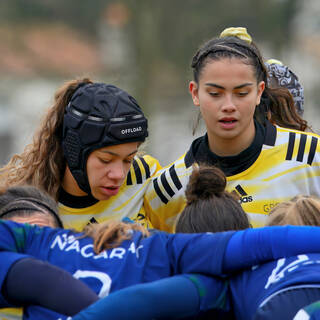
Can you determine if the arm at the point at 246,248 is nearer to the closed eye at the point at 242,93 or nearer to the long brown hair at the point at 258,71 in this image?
the closed eye at the point at 242,93

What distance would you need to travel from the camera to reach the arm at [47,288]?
8.75ft

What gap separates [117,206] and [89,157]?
41 cm

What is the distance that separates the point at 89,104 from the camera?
376 cm

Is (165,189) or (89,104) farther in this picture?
(165,189)

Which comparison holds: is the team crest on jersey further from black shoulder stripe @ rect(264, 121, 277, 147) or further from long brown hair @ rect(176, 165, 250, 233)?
long brown hair @ rect(176, 165, 250, 233)

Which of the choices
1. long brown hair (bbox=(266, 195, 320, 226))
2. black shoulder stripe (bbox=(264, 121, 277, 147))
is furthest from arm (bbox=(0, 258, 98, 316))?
black shoulder stripe (bbox=(264, 121, 277, 147))

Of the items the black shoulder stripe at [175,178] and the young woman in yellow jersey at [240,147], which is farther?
the black shoulder stripe at [175,178]

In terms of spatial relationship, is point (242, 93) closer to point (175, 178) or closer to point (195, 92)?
point (195, 92)

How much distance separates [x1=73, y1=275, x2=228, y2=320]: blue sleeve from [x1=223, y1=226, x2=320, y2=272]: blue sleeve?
15cm

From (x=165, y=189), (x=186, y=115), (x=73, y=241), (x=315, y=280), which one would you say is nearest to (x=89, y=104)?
(x=165, y=189)

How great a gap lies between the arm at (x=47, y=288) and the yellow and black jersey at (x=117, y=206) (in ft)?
3.77

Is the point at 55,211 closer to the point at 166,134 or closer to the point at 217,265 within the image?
the point at 217,265

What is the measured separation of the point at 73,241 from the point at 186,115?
12.0 meters

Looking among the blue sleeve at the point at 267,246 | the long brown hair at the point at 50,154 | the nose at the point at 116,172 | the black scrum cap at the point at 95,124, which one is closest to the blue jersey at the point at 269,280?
the blue sleeve at the point at 267,246
